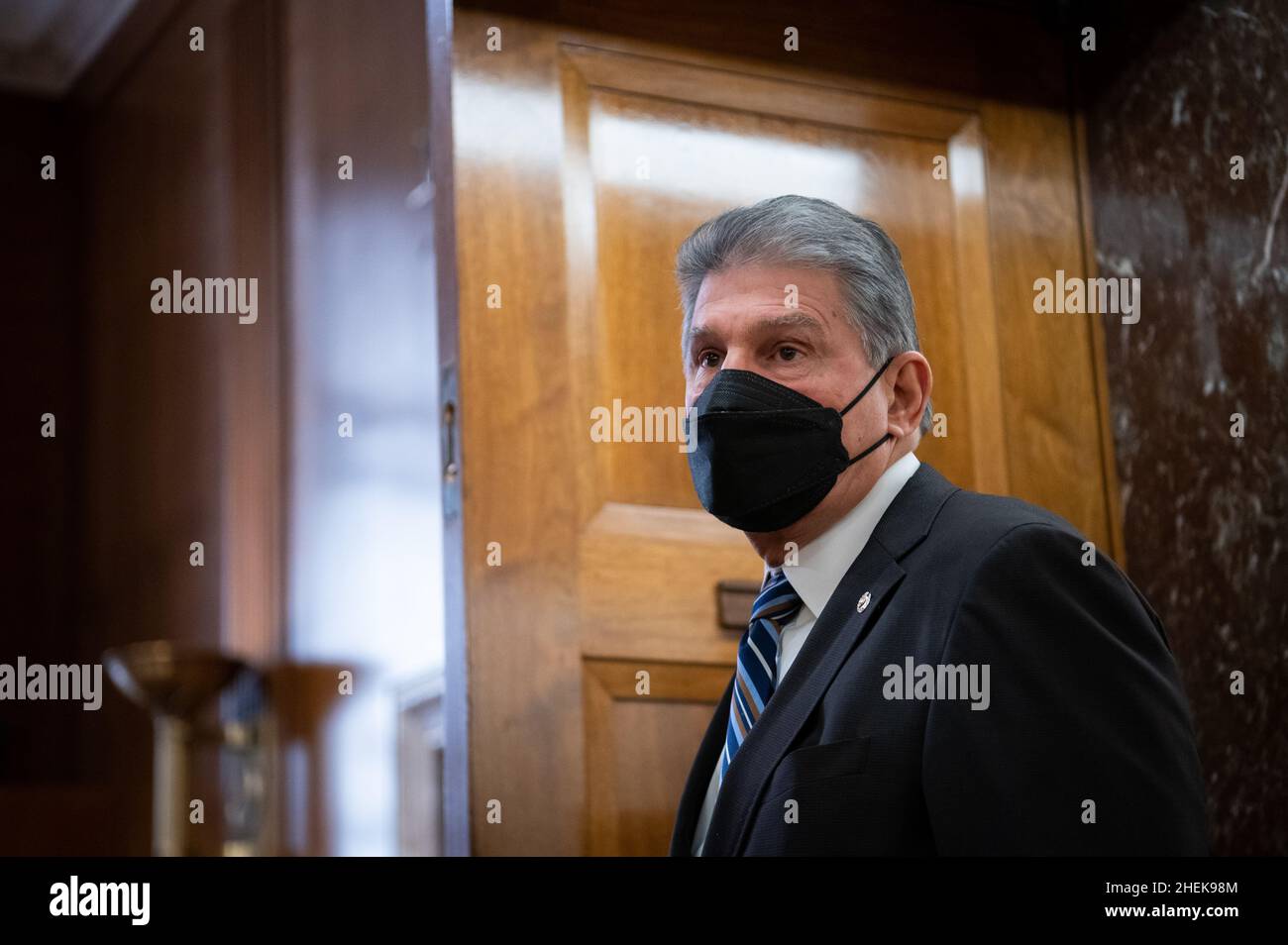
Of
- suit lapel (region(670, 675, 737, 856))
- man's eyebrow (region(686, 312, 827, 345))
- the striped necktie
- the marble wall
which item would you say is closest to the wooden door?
the marble wall

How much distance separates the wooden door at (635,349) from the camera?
2242 mm

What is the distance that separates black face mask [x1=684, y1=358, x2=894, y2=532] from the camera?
1817 mm

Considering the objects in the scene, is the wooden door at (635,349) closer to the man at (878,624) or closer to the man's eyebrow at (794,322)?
the man at (878,624)

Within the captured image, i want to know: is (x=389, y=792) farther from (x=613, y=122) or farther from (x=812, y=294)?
(x=812, y=294)

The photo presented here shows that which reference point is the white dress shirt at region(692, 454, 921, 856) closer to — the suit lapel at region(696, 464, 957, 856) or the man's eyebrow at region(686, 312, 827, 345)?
the suit lapel at region(696, 464, 957, 856)

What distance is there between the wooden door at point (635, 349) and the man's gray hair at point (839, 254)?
0.52 m

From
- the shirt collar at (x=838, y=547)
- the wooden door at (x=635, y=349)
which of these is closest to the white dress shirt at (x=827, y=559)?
the shirt collar at (x=838, y=547)

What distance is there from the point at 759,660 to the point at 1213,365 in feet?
3.57

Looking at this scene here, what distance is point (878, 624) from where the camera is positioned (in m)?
1.67

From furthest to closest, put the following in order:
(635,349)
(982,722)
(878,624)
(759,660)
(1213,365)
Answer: (1213,365) → (635,349) → (759,660) → (878,624) → (982,722)

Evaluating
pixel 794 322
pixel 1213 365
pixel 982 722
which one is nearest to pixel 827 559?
pixel 794 322

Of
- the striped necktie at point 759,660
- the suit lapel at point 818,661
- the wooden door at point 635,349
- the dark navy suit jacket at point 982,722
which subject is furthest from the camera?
the wooden door at point 635,349

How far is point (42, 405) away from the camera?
5.95 meters

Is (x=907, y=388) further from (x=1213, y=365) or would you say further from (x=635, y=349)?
(x=1213, y=365)
